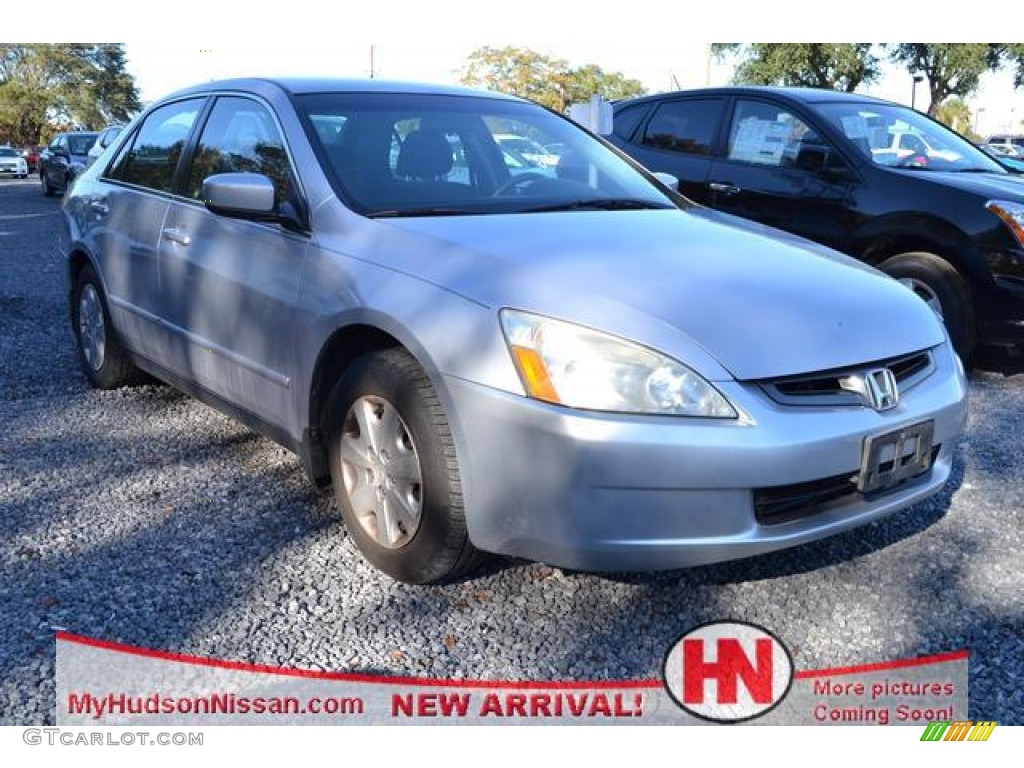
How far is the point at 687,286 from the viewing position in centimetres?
268

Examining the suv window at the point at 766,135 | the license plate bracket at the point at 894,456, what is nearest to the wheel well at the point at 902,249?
the suv window at the point at 766,135

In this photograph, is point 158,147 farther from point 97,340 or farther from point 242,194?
point 242,194

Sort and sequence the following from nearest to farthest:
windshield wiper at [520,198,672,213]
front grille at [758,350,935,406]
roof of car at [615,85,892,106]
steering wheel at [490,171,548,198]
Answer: front grille at [758,350,935,406]
windshield wiper at [520,198,672,213]
steering wheel at [490,171,548,198]
roof of car at [615,85,892,106]

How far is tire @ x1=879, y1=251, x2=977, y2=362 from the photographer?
539 centimetres

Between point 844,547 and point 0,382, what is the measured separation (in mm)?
4369

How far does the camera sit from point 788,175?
610 centimetres

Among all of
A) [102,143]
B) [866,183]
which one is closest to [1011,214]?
[866,183]

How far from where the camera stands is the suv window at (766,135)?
6117 millimetres

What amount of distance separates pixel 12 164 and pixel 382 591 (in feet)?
123

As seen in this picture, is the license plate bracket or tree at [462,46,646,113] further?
tree at [462,46,646,113]

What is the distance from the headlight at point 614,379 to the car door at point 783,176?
12.6 feet

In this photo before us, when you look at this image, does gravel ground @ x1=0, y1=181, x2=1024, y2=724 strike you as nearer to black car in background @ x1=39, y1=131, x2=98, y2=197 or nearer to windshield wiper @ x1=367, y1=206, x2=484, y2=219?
windshield wiper @ x1=367, y1=206, x2=484, y2=219

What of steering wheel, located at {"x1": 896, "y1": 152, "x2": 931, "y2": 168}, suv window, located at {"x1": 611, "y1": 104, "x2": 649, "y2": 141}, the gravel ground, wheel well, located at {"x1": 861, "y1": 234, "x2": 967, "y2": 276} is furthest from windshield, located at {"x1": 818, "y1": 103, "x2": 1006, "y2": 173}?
the gravel ground

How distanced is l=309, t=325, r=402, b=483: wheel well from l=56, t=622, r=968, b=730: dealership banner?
2.73 ft
